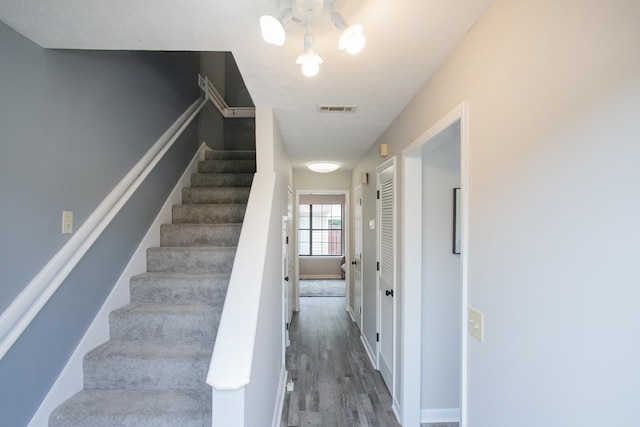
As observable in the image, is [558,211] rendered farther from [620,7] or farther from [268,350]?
A: [268,350]

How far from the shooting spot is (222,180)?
9.98ft

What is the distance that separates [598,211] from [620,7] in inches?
17.7

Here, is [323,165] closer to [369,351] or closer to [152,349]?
[369,351]

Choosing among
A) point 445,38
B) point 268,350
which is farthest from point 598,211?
point 268,350

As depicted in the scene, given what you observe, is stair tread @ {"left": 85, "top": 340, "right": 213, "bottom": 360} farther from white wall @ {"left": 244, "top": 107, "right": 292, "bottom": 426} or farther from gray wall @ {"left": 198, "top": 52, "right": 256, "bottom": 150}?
gray wall @ {"left": 198, "top": 52, "right": 256, "bottom": 150}

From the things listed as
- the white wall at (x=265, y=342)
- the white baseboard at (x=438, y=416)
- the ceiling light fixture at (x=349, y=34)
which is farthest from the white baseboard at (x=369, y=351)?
the ceiling light fixture at (x=349, y=34)

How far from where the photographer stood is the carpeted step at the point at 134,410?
140 centimetres

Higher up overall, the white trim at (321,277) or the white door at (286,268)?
the white door at (286,268)

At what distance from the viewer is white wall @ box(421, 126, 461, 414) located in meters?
2.16

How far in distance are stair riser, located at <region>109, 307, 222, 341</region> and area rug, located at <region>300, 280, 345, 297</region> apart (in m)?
4.44

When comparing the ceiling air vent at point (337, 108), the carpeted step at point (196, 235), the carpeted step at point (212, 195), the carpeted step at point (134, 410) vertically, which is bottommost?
the carpeted step at point (134, 410)

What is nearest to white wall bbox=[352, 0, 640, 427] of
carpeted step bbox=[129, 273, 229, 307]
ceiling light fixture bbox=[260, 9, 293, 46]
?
ceiling light fixture bbox=[260, 9, 293, 46]

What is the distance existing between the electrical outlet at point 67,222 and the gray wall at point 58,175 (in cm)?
3

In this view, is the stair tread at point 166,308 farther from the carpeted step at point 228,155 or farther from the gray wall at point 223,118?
the gray wall at point 223,118
